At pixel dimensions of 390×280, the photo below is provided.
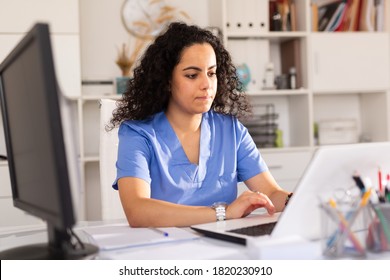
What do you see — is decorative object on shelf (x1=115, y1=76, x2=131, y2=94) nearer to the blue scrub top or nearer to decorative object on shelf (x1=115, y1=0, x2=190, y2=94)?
decorative object on shelf (x1=115, y1=0, x2=190, y2=94)

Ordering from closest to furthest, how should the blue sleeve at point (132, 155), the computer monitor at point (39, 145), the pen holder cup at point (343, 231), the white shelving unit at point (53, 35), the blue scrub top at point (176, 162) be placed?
1. the computer monitor at point (39, 145)
2. the pen holder cup at point (343, 231)
3. the blue sleeve at point (132, 155)
4. the blue scrub top at point (176, 162)
5. the white shelving unit at point (53, 35)

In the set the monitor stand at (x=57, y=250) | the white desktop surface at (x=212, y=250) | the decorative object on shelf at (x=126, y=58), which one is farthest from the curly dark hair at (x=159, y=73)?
the decorative object on shelf at (x=126, y=58)

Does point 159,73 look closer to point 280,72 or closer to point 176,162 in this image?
point 176,162

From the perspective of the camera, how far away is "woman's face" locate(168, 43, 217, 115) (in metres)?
1.86

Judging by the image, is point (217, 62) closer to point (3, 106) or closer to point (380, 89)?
point (3, 106)

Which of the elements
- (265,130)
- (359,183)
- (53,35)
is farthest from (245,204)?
(265,130)

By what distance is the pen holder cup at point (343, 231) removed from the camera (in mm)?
1036

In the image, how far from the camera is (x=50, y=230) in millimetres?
1113

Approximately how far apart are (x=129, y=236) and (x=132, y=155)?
45cm

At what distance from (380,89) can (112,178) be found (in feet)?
8.05

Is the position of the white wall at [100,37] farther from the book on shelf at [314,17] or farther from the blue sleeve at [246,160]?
the blue sleeve at [246,160]

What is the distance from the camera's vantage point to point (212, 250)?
3.75ft

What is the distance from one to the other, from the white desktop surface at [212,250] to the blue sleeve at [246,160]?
25.1 inches

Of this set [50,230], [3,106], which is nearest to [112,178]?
[3,106]
